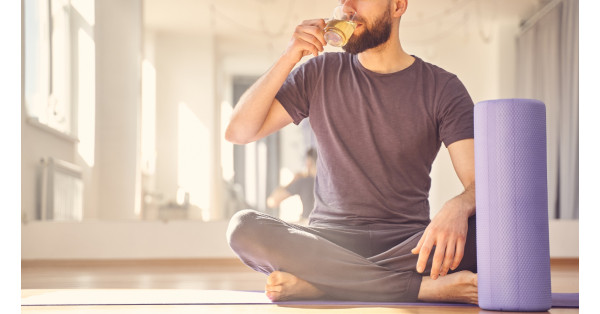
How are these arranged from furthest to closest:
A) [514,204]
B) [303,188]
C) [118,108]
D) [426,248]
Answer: [118,108], [303,188], [426,248], [514,204]

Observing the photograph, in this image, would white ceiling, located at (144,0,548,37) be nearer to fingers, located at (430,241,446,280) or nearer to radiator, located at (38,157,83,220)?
radiator, located at (38,157,83,220)

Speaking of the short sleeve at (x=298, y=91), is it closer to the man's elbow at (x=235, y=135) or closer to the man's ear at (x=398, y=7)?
the man's elbow at (x=235, y=135)

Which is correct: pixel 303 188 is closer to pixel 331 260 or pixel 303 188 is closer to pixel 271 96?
pixel 271 96

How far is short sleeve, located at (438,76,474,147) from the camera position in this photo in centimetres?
185

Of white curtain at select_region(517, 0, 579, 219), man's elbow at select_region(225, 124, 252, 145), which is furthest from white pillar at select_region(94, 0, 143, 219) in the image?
man's elbow at select_region(225, 124, 252, 145)

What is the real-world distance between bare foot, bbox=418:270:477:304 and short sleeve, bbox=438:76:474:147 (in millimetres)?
367

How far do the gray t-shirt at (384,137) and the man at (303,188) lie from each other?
2.19 metres

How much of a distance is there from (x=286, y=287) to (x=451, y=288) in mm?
403

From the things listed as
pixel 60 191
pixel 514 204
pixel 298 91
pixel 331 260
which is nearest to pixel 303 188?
pixel 60 191

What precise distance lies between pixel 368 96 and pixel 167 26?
2760mm

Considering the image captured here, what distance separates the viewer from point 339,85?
2006mm

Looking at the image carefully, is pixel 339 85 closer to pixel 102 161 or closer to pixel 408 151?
pixel 408 151

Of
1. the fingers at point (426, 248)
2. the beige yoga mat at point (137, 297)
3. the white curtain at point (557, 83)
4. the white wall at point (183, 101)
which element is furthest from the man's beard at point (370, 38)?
the white curtain at point (557, 83)

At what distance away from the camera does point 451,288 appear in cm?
170
